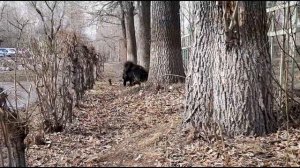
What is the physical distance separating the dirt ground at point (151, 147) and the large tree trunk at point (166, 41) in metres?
3.22

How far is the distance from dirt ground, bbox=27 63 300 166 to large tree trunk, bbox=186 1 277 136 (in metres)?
0.27

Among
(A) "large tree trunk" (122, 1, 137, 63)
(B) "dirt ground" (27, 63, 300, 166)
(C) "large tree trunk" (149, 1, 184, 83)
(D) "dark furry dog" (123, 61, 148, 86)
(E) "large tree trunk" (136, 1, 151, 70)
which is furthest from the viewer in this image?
(A) "large tree trunk" (122, 1, 137, 63)

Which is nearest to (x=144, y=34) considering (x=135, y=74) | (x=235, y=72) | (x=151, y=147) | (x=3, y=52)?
(x=135, y=74)

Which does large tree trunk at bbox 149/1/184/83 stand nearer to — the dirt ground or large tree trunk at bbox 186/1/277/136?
the dirt ground

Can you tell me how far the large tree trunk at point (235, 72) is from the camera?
5305 millimetres

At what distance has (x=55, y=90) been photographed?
A: 7.13 m

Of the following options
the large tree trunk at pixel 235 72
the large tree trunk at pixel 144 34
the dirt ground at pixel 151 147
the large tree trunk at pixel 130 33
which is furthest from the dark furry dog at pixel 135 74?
the large tree trunk at pixel 235 72

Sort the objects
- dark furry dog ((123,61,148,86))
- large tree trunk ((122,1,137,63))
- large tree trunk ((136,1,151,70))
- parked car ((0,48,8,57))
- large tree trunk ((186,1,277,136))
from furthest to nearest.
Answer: large tree trunk ((122,1,137,63))
large tree trunk ((136,1,151,70))
dark furry dog ((123,61,148,86))
parked car ((0,48,8,57))
large tree trunk ((186,1,277,136))

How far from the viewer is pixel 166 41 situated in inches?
448

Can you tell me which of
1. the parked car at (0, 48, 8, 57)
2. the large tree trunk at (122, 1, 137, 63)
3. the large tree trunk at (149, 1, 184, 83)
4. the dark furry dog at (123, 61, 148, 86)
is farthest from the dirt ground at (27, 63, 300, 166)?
the large tree trunk at (122, 1, 137, 63)

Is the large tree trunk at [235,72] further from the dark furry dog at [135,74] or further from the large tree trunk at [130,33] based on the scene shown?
the large tree trunk at [130,33]

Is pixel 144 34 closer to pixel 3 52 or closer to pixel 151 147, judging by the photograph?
pixel 3 52

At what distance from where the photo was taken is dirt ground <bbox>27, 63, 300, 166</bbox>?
4406 mm

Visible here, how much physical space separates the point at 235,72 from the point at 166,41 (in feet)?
20.2
